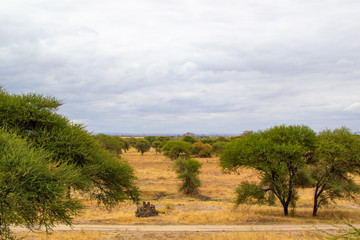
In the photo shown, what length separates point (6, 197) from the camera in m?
9.32

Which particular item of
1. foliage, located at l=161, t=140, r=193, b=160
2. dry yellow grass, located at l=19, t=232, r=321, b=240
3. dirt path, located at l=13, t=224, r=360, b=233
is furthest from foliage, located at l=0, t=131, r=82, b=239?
foliage, located at l=161, t=140, r=193, b=160

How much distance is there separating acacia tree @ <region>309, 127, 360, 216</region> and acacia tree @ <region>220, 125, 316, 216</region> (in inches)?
47.9

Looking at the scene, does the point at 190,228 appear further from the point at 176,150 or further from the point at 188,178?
the point at 176,150

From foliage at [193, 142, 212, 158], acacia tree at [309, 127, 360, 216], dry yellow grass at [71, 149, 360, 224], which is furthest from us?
foliage at [193, 142, 212, 158]

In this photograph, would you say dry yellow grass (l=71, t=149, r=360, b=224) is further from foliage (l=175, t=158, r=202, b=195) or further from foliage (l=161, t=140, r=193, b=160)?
foliage (l=161, t=140, r=193, b=160)

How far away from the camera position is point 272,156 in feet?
68.1

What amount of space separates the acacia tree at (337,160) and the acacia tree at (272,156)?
1216 millimetres

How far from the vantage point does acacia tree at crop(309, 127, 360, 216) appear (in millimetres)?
20578

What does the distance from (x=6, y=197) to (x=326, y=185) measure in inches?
860

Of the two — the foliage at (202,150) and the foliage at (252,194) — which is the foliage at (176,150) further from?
the foliage at (252,194)

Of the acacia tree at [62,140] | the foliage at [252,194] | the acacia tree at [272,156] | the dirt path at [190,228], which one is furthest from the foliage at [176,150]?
the acacia tree at [62,140]

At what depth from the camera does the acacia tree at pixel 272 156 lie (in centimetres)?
Result: 2092

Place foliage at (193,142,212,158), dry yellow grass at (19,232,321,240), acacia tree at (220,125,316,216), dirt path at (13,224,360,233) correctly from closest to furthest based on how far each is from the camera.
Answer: dry yellow grass at (19,232,321,240), dirt path at (13,224,360,233), acacia tree at (220,125,316,216), foliage at (193,142,212,158)

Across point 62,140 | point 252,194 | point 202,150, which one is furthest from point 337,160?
point 202,150
